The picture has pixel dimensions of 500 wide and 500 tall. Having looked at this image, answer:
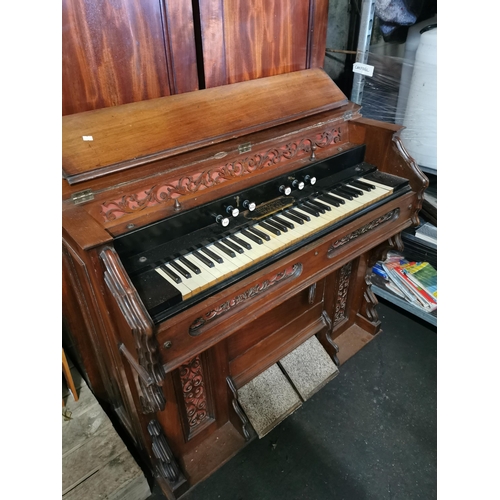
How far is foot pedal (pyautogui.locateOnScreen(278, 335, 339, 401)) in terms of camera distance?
212 centimetres

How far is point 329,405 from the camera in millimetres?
2119

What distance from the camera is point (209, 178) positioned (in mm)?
1521

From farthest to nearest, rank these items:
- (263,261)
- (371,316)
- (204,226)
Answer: (371,316), (204,226), (263,261)

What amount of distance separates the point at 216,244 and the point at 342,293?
1.14 metres

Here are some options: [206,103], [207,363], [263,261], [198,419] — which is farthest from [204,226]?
[198,419]

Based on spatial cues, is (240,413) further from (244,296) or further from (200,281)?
(200,281)

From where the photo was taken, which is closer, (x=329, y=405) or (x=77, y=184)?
(x=77, y=184)

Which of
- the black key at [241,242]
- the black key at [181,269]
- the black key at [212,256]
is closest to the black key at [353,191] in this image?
the black key at [241,242]

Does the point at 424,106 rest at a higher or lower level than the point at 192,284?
higher

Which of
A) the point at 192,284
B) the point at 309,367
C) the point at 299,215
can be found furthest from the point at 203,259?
the point at 309,367

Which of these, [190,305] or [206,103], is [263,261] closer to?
[190,305]

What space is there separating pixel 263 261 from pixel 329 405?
115 cm

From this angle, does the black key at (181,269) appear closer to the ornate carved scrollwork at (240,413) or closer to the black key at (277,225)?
the black key at (277,225)

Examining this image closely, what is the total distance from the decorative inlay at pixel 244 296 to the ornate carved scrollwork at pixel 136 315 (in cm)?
15
